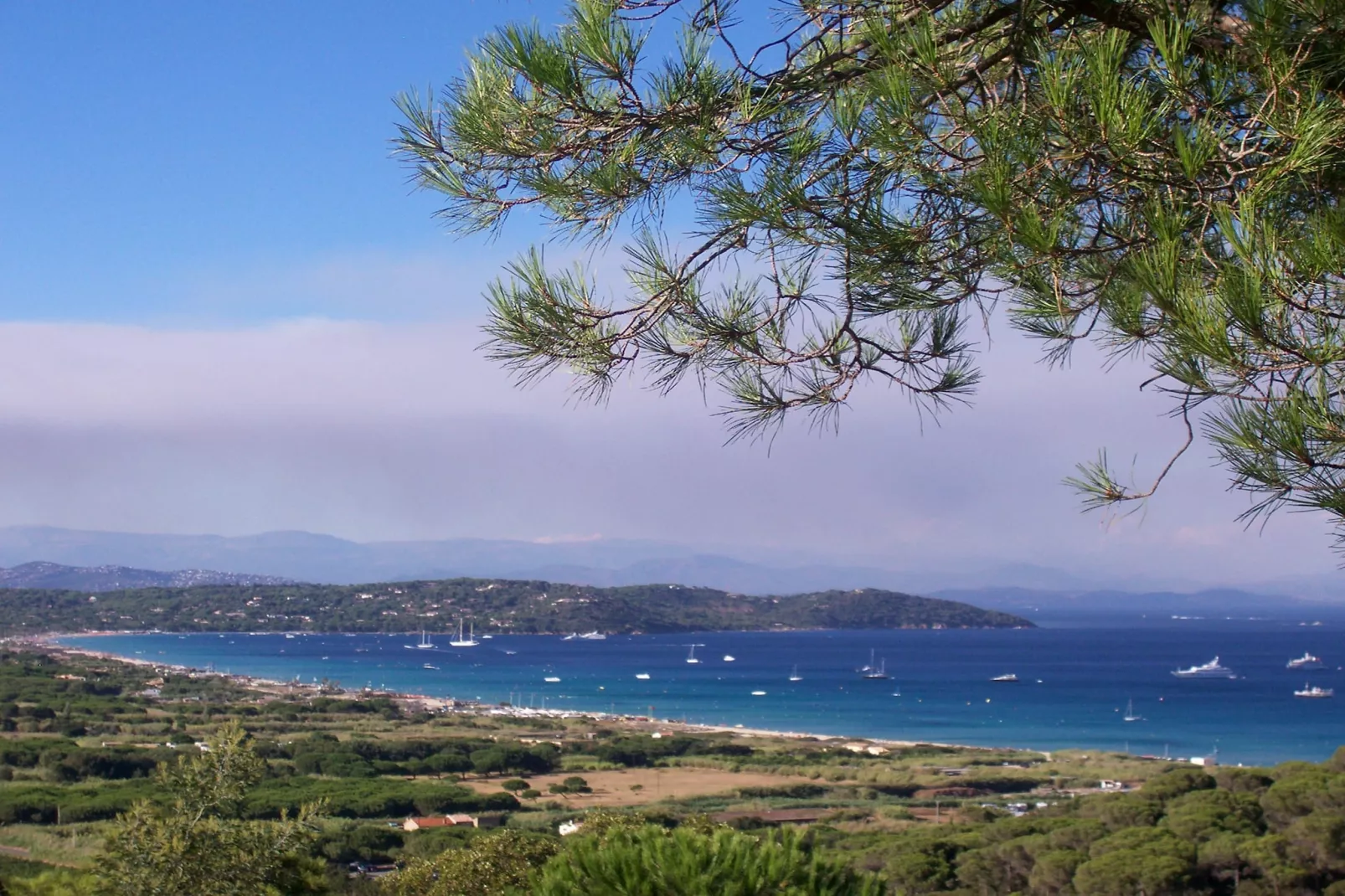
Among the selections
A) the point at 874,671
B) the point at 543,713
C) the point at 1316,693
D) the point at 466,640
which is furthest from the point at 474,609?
the point at 1316,693

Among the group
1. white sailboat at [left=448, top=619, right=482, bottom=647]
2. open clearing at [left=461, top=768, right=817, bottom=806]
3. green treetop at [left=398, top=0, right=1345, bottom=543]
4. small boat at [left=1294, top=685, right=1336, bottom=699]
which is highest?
green treetop at [left=398, top=0, right=1345, bottom=543]

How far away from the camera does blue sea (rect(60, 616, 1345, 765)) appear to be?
41906 mm

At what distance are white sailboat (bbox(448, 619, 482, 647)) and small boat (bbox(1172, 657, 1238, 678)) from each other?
47214mm

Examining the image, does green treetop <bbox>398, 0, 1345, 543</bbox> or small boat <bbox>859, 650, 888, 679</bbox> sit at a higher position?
green treetop <bbox>398, 0, 1345, 543</bbox>

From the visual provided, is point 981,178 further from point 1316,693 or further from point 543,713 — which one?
point 1316,693

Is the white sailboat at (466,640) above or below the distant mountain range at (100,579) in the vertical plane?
below

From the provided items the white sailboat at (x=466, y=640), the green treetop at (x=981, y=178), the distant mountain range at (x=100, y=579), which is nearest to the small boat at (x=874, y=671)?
the white sailboat at (x=466, y=640)

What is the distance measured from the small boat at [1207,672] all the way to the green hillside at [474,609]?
4424 centimetres

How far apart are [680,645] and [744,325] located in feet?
314

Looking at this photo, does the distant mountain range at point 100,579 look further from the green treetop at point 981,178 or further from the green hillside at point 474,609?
the green treetop at point 981,178

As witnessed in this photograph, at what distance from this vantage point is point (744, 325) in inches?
122

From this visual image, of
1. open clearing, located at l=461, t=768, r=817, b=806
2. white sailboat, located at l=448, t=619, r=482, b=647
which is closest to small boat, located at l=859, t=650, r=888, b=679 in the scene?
white sailboat, located at l=448, t=619, r=482, b=647

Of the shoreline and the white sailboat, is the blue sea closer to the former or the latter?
the white sailboat

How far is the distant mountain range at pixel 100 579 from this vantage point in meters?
113
